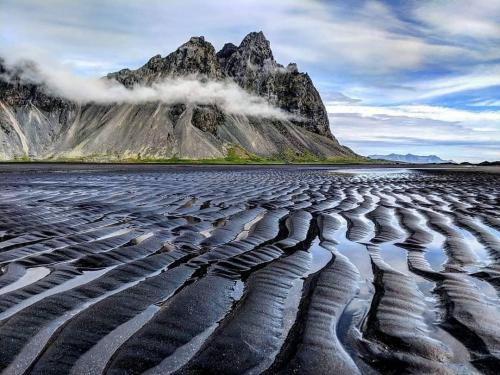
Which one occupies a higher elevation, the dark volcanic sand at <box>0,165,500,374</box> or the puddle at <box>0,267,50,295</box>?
the dark volcanic sand at <box>0,165,500,374</box>

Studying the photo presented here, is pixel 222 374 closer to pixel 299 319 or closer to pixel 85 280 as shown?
pixel 299 319

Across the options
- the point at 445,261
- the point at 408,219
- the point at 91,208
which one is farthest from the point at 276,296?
the point at 91,208

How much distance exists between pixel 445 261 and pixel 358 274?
2891mm

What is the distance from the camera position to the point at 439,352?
18.9 feet

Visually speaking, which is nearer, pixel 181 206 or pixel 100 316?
pixel 100 316

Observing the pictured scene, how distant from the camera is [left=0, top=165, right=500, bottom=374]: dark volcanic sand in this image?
5.50m

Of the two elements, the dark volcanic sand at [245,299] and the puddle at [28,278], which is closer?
the dark volcanic sand at [245,299]

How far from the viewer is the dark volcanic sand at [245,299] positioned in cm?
550

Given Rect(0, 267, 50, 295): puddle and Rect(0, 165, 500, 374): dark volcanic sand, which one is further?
Rect(0, 267, 50, 295): puddle

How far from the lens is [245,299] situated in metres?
7.88

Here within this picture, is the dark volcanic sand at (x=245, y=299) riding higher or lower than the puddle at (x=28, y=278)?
higher

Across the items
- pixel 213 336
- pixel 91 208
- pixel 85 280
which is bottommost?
pixel 91 208

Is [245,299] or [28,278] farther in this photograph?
[28,278]

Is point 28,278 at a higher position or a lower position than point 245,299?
lower
